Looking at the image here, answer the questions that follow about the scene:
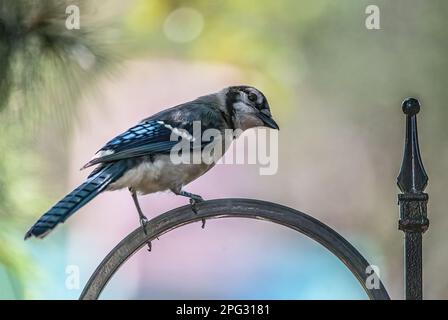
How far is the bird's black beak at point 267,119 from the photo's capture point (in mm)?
2285

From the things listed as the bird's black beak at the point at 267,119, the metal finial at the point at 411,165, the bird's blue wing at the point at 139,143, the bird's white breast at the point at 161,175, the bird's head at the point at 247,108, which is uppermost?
the bird's head at the point at 247,108

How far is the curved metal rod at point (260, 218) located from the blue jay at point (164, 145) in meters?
0.29

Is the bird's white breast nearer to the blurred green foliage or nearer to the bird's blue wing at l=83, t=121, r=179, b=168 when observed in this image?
the bird's blue wing at l=83, t=121, r=179, b=168

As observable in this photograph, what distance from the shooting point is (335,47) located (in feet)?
8.29

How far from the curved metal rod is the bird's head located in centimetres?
76

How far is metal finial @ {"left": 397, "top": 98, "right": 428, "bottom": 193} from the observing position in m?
1.52

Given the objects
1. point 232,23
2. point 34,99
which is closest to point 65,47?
point 34,99

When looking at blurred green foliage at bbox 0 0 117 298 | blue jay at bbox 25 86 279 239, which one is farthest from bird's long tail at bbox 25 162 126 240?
blurred green foliage at bbox 0 0 117 298

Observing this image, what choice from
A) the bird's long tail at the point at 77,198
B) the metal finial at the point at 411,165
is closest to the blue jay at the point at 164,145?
the bird's long tail at the point at 77,198

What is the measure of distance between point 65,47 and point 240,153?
0.74m

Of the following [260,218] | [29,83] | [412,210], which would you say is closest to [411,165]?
[412,210]

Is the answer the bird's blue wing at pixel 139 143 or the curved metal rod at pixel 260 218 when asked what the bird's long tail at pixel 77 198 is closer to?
the bird's blue wing at pixel 139 143

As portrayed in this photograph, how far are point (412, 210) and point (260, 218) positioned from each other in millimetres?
228
